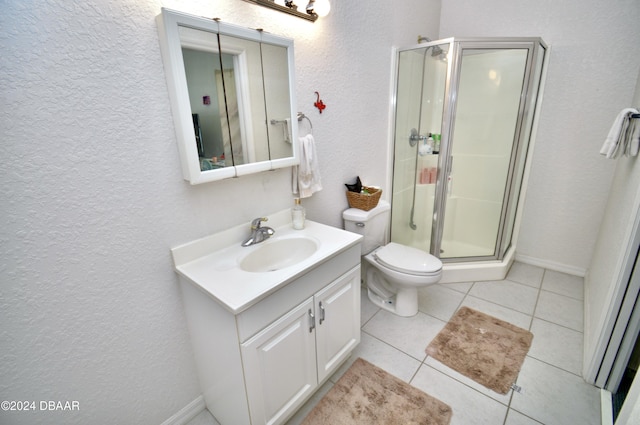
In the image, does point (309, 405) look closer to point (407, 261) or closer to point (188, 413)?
point (188, 413)

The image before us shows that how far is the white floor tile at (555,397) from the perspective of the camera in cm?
139

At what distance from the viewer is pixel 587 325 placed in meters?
1.90

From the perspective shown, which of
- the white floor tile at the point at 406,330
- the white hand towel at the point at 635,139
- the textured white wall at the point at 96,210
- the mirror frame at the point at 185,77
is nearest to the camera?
the textured white wall at the point at 96,210

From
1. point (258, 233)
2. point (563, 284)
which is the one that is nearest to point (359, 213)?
point (258, 233)

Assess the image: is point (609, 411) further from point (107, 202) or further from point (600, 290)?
point (107, 202)

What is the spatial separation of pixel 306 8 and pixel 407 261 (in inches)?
64.9

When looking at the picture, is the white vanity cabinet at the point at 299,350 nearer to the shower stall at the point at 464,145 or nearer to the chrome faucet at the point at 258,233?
the chrome faucet at the point at 258,233

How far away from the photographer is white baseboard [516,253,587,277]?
2.60m

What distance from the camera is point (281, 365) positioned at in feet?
4.04

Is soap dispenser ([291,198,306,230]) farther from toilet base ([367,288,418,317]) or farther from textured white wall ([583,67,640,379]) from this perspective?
textured white wall ([583,67,640,379])

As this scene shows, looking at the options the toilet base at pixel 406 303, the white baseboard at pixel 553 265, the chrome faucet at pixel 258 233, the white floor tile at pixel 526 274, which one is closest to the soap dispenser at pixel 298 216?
the chrome faucet at pixel 258 233

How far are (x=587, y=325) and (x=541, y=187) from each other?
48.0 inches

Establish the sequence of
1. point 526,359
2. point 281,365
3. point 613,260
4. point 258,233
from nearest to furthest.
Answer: point 281,365, point 258,233, point 613,260, point 526,359

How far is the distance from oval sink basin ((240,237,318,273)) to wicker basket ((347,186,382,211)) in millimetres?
645
